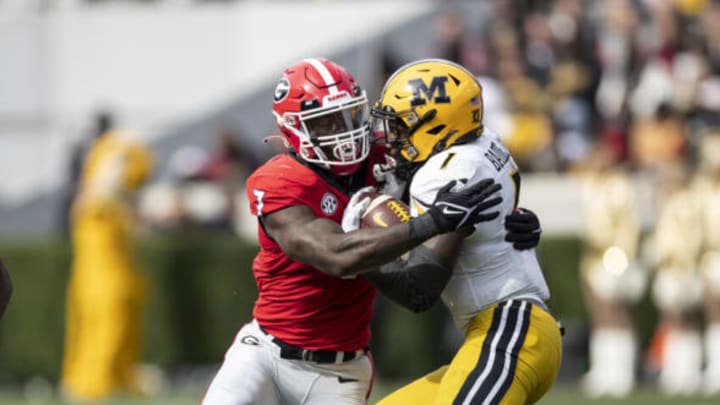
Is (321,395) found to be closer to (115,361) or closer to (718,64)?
(115,361)

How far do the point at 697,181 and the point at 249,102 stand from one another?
6.38 metres

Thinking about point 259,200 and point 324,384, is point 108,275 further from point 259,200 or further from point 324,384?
point 259,200

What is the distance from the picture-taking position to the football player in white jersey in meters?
5.70

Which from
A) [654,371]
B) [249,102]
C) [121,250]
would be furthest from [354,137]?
[249,102]

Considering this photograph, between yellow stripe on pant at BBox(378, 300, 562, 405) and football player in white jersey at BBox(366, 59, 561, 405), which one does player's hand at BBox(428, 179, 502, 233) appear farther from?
yellow stripe on pant at BBox(378, 300, 562, 405)

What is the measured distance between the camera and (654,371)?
12.9 m

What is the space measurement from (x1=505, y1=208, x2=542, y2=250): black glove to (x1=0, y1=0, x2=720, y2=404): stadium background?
4890mm

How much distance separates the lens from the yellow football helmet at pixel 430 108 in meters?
5.90

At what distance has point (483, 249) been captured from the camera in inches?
231

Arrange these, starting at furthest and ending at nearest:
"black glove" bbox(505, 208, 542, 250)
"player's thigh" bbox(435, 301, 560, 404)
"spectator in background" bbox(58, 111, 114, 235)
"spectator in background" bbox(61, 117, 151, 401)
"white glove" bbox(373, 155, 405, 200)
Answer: "spectator in background" bbox(58, 111, 114, 235), "spectator in background" bbox(61, 117, 151, 401), "white glove" bbox(373, 155, 405, 200), "black glove" bbox(505, 208, 542, 250), "player's thigh" bbox(435, 301, 560, 404)

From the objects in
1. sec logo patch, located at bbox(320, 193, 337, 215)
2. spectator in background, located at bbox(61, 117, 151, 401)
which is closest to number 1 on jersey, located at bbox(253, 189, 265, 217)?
sec logo patch, located at bbox(320, 193, 337, 215)

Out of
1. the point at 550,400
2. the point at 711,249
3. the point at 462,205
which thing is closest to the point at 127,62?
the point at 711,249

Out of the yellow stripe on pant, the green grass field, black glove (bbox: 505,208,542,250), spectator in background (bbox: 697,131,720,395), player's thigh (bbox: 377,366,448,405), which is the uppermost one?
black glove (bbox: 505,208,542,250)

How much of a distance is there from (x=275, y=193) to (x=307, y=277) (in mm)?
372
